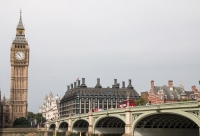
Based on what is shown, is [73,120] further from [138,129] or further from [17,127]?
[17,127]

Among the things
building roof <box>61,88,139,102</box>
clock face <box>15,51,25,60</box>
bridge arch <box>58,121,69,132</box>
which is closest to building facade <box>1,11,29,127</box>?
clock face <box>15,51,25,60</box>

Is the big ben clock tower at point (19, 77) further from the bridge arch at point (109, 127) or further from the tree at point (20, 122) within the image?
the bridge arch at point (109, 127)

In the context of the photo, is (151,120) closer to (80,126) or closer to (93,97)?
(80,126)

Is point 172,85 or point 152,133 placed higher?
point 172,85

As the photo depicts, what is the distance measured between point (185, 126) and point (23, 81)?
9485cm

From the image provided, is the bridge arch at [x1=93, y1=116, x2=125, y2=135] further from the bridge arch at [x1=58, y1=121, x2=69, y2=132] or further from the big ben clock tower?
the big ben clock tower

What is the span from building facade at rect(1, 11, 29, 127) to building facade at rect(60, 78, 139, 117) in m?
21.2

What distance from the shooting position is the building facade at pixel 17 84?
452 feet

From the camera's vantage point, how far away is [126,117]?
5559cm

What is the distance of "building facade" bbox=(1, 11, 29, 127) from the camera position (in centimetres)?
13775

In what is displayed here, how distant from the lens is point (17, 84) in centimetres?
14038

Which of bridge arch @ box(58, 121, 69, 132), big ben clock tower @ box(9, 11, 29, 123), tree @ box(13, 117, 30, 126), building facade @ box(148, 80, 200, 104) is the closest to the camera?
building facade @ box(148, 80, 200, 104)

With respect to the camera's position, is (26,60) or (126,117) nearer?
(126,117)

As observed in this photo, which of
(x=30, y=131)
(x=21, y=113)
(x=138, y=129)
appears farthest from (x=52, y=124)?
(x=138, y=129)
